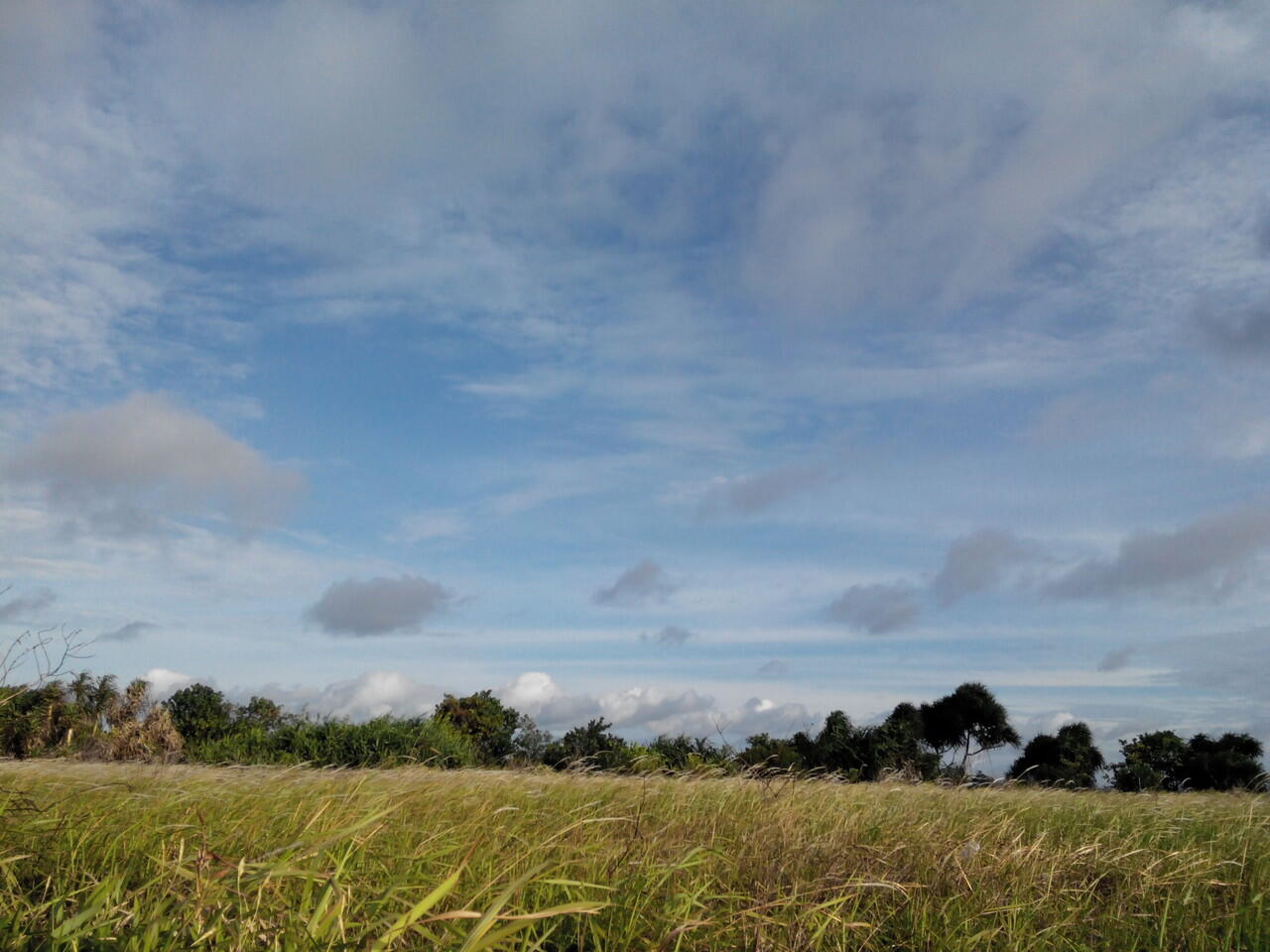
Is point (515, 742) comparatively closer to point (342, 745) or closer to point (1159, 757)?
point (342, 745)

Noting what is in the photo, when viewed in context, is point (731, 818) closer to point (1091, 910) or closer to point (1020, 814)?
point (1091, 910)

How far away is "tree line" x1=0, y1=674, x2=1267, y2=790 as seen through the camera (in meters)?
19.4

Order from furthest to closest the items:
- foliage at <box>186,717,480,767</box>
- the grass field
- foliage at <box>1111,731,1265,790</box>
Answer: foliage at <box>1111,731,1265,790</box> < foliage at <box>186,717,480,767</box> < the grass field

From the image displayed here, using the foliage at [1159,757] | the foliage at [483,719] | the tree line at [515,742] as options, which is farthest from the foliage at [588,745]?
the foliage at [1159,757]

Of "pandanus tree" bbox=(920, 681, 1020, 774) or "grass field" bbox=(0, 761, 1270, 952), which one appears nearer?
"grass field" bbox=(0, 761, 1270, 952)

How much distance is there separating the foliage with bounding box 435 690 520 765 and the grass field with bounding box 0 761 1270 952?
19.7m

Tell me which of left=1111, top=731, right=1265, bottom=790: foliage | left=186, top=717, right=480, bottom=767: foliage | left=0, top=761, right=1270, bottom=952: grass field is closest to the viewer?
left=0, top=761, right=1270, bottom=952: grass field

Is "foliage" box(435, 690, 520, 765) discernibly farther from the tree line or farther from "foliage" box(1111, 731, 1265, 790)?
"foliage" box(1111, 731, 1265, 790)

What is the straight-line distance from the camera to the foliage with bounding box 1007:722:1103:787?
26.7 m

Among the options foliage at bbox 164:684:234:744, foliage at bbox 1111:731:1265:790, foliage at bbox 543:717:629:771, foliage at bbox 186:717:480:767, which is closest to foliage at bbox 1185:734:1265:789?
foliage at bbox 1111:731:1265:790

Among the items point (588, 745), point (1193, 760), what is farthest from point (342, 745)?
point (1193, 760)

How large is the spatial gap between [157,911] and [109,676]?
2770 cm

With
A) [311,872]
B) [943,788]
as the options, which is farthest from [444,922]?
[943,788]

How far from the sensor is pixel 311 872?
300cm
